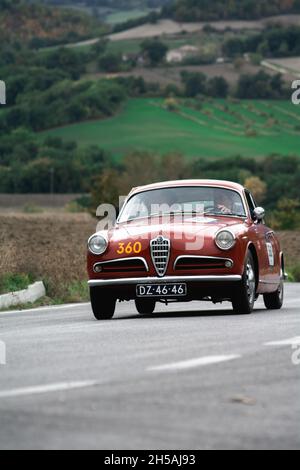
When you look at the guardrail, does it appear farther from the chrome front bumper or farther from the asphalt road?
the asphalt road

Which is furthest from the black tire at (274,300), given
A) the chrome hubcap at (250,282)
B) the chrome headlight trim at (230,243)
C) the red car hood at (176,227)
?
the chrome headlight trim at (230,243)

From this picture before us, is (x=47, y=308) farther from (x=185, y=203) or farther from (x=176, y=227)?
(x=176, y=227)

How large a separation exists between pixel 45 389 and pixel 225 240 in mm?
8808

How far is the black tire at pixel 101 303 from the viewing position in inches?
709

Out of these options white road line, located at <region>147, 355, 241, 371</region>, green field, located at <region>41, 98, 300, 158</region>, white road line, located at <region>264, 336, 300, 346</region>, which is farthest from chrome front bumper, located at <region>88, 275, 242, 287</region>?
green field, located at <region>41, 98, 300, 158</region>

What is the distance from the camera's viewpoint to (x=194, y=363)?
10.5 metres

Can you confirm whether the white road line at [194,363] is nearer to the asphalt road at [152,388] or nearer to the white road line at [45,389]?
the asphalt road at [152,388]

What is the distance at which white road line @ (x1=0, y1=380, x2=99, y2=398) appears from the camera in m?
8.85

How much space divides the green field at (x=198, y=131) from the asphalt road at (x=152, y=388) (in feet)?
503

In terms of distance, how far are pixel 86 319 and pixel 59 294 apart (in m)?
7.70

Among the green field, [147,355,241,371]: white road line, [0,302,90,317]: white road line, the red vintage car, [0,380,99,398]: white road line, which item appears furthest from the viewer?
the green field

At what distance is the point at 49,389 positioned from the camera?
899cm

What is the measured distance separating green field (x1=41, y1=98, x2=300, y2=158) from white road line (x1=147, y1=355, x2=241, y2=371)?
156 metres

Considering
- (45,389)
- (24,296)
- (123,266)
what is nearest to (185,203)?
(123,266)
